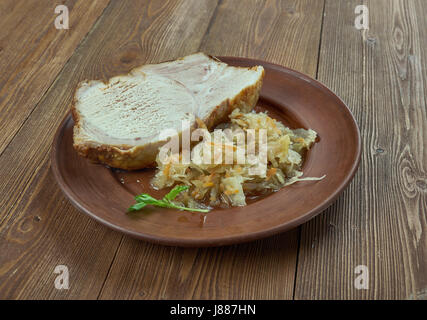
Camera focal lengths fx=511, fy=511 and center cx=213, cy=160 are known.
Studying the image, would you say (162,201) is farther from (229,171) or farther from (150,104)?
(150,104)

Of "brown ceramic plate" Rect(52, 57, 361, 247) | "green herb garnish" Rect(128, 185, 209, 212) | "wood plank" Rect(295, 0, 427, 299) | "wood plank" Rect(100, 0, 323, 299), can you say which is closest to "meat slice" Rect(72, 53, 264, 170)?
"brown ceramic plate" Rect(52, 57, 361, 247)

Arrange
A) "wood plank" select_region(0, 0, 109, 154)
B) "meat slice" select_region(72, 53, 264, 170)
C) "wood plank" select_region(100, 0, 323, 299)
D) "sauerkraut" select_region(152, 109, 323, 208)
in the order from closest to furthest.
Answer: "wood plank" select_region(100, 0, 323, 299), "sauerkraut" select_region(152, 109, 323, 208), "meat slice" select_region(72, 53, 264, 170), "wood plank" select_region(0, 0, 109, 154)

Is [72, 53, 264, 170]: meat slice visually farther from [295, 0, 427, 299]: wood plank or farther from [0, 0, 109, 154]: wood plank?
[295, 0, 427, 299]: wood plank

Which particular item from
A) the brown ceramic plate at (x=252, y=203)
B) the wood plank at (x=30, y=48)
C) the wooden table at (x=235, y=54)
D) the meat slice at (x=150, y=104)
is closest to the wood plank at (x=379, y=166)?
the wooden table at (x=235, y=54)

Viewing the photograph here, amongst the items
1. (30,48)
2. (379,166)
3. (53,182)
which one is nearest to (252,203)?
(379,166)

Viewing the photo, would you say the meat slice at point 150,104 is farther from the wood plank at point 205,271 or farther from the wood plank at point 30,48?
the wood plank at point 30,48

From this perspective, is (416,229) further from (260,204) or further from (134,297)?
(134,297)
